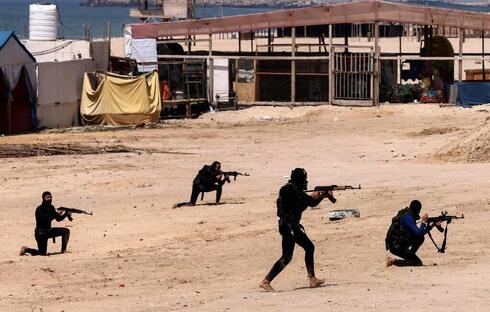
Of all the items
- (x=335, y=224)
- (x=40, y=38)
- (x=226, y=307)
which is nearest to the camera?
(x=226, y=307)

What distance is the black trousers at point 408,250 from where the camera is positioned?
15.9 metres

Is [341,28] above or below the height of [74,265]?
above

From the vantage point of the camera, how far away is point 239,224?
20.4 meters

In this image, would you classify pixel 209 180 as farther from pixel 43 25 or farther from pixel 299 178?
pixel 43 25

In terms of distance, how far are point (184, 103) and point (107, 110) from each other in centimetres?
283

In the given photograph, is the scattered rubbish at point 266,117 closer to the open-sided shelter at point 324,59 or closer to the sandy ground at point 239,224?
the open-sided shelter at point 324,59

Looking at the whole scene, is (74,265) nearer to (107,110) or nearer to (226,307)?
(226,307)

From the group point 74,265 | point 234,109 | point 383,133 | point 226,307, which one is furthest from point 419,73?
point 226,307

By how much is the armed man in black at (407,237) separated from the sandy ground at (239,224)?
31cm

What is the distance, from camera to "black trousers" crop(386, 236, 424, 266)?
15938 mm

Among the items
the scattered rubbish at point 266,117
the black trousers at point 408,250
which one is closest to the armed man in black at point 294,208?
the black trousers at point 408,250

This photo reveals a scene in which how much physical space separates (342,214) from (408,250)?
4.24 m

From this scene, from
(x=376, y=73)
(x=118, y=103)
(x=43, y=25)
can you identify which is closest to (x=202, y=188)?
(x=118, y=103)

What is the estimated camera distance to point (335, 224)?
1973cm
